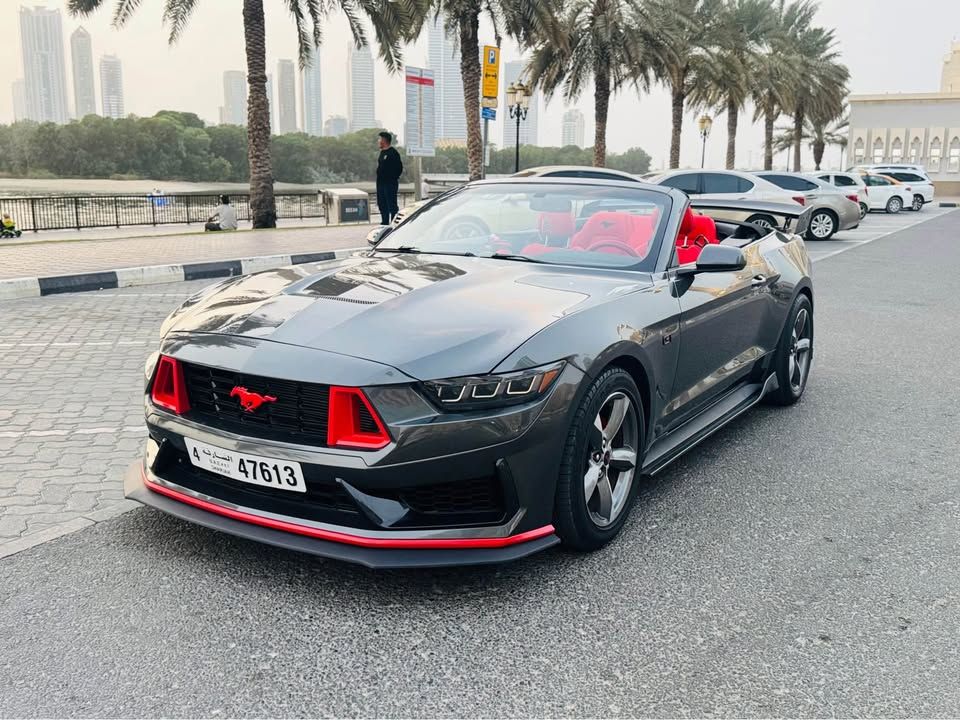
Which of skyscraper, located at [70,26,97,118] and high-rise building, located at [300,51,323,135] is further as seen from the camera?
skyscraper, located at [70,26,97,118]

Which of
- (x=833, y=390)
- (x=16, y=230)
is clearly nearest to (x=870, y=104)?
(x=16, y=230)

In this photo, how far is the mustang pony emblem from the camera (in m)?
3.01

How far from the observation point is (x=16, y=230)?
946 inches

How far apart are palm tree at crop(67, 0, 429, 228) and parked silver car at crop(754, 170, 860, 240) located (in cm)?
1014

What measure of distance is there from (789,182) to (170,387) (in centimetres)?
1876

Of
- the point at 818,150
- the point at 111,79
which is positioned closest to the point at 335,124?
the point at 111,79

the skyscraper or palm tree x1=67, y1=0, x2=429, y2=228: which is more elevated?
the skyscraper

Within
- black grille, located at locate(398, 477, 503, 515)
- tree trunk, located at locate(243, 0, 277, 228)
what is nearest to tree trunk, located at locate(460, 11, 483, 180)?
tree trunk, located at locate(243, 0, 277, 228)

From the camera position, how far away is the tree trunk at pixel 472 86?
1048 inches

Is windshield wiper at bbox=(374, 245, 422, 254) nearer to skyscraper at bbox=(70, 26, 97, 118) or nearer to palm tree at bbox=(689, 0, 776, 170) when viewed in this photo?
palm tree at bbox=(689, 0, 776, 170)

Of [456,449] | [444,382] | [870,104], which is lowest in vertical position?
[456,449]

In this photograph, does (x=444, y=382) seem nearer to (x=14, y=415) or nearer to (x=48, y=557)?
(x=48, y=557)

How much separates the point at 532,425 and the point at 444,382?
328mm

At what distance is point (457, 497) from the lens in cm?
298
